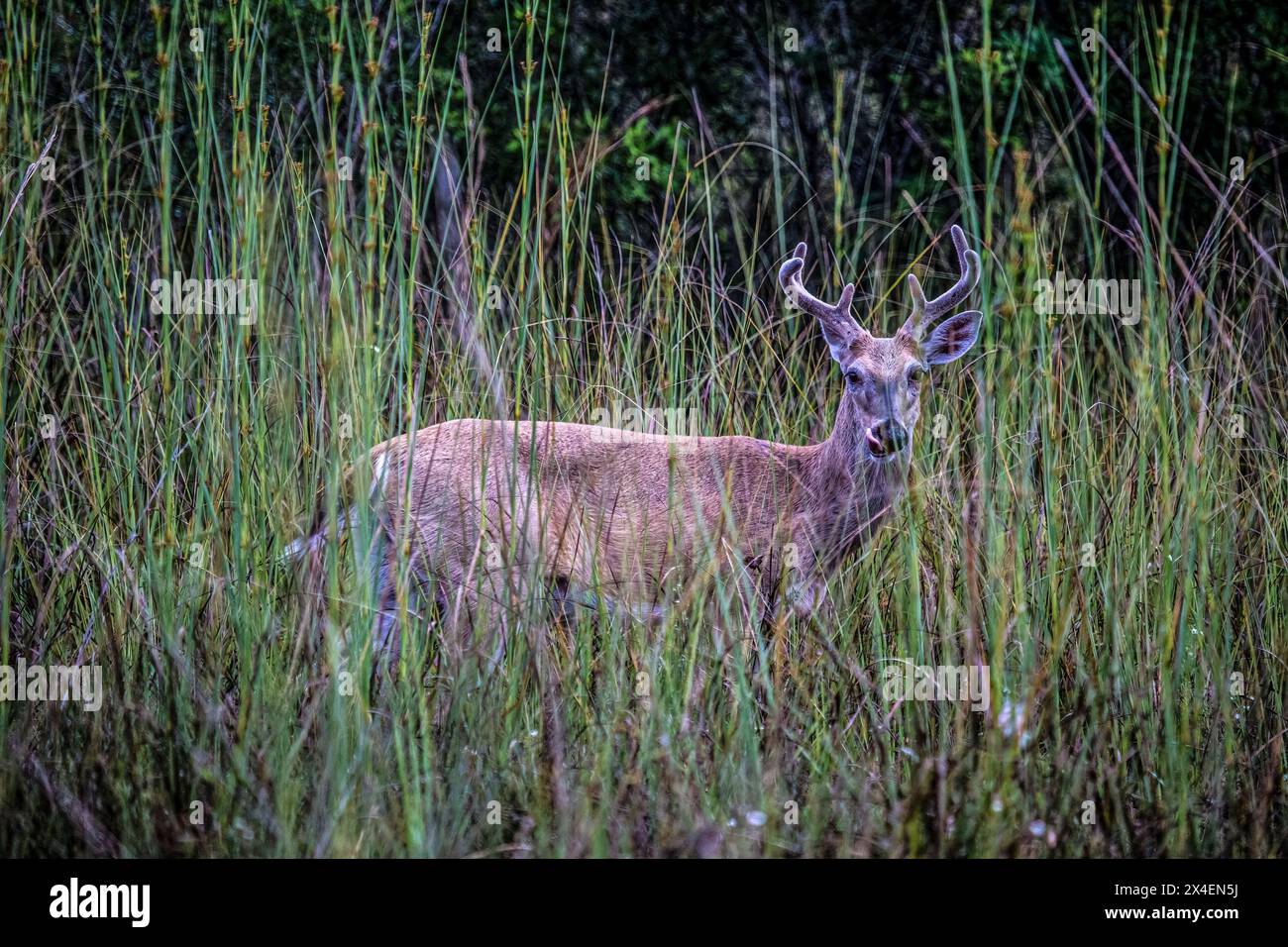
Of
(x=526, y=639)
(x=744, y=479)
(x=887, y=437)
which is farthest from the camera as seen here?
(x=744, y=479)

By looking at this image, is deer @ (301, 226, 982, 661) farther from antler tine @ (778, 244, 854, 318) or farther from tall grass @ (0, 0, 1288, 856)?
tall grass @ (0, 0, 1288, 856)

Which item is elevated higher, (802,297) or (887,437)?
(802,297)

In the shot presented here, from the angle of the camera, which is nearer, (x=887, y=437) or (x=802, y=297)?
(x=887, y=437)

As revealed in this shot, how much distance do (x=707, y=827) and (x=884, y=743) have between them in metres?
0.61

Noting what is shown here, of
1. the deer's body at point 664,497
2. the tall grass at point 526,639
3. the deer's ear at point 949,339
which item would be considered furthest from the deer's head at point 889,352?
the tall grass at point 526,639

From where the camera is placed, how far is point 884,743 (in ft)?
9.21

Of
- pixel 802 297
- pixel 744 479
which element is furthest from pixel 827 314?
pixel 744 479

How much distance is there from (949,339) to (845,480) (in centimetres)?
72

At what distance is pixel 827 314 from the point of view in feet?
16.4

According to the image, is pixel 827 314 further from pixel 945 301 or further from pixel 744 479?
pixel 744 479

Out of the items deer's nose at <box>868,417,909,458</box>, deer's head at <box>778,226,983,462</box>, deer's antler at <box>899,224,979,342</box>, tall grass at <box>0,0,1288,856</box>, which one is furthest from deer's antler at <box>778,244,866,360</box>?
tall grass at <box>0,0,1288,856</box>

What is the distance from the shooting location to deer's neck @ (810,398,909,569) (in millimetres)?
5016
